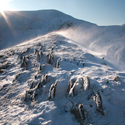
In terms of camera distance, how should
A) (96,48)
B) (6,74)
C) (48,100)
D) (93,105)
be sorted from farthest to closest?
(96,48)
(6,74)
(48,100)
(93,105)

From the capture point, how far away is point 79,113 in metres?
3.46

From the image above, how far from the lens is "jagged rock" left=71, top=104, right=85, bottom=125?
3.31 m

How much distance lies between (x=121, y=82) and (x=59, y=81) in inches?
137

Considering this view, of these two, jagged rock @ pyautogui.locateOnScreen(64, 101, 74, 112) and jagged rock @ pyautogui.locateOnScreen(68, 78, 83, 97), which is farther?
jagged rock @ pyautogui.locateOnScreen(68, 78, 83, 97)

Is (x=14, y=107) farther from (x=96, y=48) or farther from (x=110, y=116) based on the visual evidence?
(x=96, y=48)

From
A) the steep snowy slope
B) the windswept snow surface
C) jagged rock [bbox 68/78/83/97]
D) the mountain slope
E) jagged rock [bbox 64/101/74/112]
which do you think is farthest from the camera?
the steep snowy slope

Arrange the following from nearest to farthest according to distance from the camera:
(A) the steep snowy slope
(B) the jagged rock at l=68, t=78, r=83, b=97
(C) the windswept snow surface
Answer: (C) the windswept snow surface, (B) the jagged rock at l=68, t=78, r=83, b=97, (A) the steep snowy slope

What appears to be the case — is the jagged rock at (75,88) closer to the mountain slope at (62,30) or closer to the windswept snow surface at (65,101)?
the windswept snow surface at (65,101)

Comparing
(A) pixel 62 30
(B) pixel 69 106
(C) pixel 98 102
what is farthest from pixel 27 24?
(C) pixel 98 102

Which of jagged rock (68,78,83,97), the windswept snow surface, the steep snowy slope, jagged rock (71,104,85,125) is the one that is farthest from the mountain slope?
jagged rock (71,104,85,125)

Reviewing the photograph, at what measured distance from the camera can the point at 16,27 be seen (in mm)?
31141

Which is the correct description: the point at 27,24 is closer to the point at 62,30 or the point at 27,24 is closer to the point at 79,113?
the point at 62,30

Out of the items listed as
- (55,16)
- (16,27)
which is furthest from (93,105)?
(55,16)

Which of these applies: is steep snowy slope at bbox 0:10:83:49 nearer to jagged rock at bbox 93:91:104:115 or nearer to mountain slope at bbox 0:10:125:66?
mountain slope at bbox 0:10:125:66
